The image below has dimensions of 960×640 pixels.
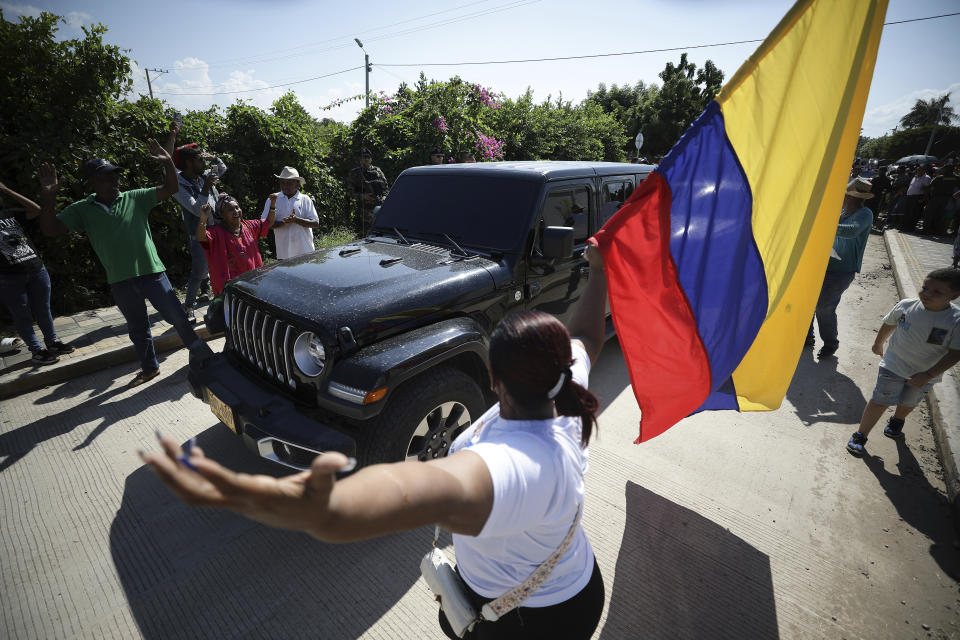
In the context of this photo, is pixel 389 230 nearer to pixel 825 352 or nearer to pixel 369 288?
pixel 369 288

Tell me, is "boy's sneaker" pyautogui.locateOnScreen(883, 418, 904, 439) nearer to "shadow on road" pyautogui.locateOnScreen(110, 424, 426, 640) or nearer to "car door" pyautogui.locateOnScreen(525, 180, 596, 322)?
"car door" pyautogui.locateOnScreen(525, 180, 596, 322)

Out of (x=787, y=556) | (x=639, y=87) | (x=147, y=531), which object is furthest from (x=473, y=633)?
(x=639, y=87)

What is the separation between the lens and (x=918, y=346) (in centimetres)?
304

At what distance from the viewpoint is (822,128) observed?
78.8 inches

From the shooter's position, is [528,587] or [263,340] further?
[263,340]

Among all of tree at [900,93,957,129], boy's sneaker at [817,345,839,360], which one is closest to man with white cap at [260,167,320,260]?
boy's sneaker at [817,345,839,360]

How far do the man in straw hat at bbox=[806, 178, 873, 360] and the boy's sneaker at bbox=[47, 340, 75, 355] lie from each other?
795 cm

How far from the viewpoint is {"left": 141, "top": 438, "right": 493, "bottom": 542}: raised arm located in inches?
25.5

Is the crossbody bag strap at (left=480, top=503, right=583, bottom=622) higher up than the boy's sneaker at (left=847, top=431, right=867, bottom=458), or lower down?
higher up

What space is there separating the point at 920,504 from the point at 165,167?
6531 millimetres

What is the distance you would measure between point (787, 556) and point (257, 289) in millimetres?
3715

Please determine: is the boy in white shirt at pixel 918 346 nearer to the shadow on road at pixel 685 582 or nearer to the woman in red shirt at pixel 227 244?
the shadow on road at pixel 685 582

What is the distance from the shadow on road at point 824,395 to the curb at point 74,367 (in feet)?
18.5

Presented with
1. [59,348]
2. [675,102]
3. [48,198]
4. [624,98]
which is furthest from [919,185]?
[624,98]
